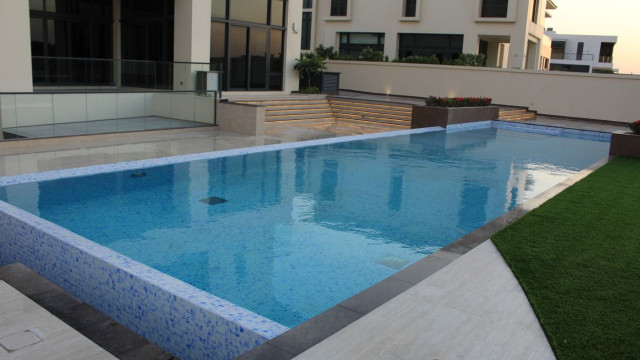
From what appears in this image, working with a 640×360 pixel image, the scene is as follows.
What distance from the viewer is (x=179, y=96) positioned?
14.6 meters

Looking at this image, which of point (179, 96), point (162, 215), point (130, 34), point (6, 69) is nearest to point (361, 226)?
point (162, 215)

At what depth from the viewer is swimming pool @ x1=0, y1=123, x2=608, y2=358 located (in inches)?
208

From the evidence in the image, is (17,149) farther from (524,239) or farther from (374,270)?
(524,239)

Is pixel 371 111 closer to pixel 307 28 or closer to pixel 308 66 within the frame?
pixel 308 66

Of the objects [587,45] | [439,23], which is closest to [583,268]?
[439,23]

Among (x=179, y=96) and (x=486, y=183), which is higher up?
(x=179, y=96)

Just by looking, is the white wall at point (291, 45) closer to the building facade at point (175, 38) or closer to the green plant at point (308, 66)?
the building facade at point (175, 38)

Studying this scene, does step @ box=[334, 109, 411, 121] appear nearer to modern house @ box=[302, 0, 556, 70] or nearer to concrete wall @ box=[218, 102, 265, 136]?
concrete wall @ box=[218, 102, 265, 136]

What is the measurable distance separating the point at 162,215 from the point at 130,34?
527 inches

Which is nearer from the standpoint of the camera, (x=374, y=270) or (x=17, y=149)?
(x=374, y=270)

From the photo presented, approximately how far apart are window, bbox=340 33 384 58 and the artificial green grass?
28.5m

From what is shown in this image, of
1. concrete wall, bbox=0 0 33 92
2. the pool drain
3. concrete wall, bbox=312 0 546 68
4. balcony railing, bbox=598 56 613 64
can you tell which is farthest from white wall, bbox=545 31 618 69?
the pool drain

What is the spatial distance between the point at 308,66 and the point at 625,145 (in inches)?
468

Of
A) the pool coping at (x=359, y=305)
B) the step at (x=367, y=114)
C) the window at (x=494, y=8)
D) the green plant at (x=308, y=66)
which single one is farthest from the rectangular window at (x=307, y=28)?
the pool coping at (x=359, y=305)
